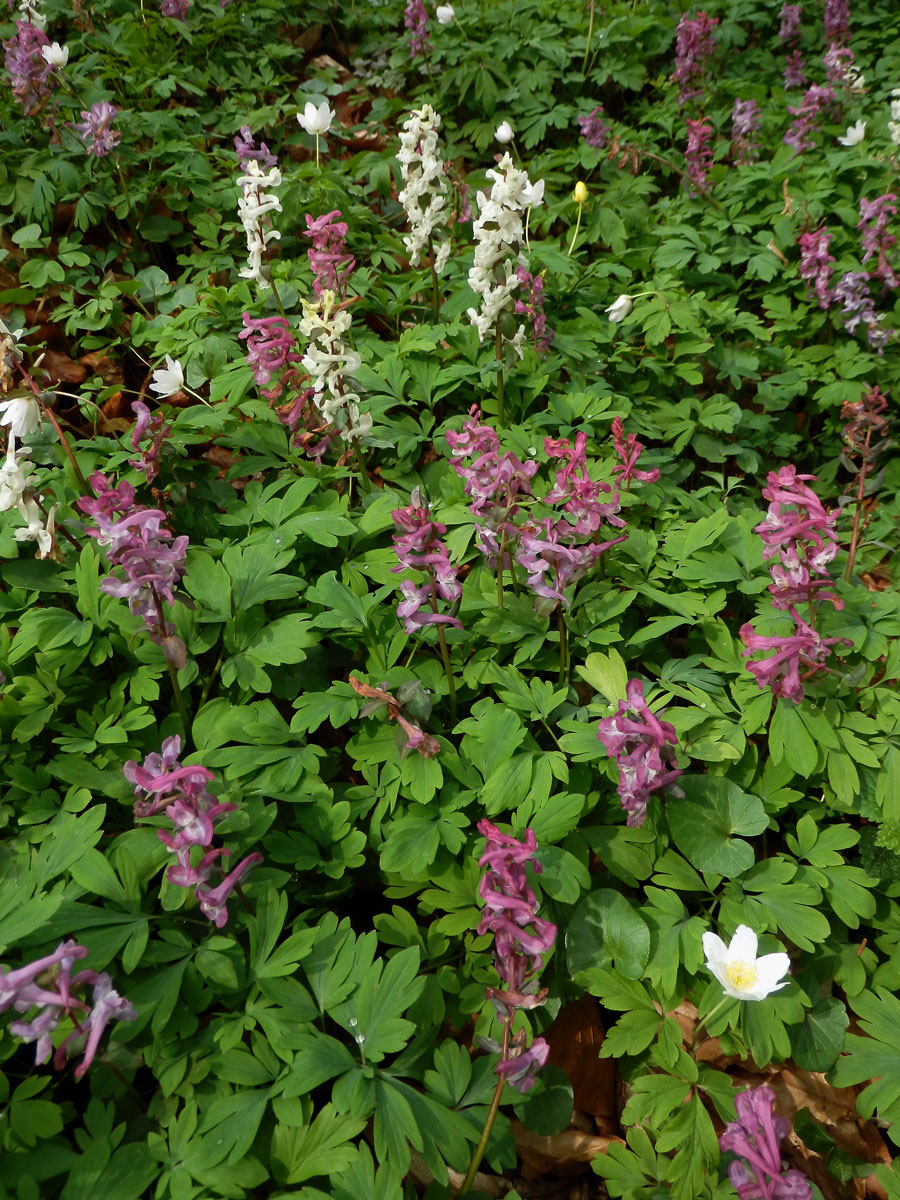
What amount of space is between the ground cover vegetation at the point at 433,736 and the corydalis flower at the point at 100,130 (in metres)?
0.05

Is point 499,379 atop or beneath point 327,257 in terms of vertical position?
beneath

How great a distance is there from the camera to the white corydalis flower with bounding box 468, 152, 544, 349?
272 centimetres

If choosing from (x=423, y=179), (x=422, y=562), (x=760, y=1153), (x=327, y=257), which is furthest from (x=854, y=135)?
(x=760, y=1153)

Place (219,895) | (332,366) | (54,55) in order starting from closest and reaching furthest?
1. (219,895)
2. (332,366)
3. (54,55)

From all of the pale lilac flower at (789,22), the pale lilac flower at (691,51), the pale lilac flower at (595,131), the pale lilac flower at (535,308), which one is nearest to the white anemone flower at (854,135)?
the pale lilac flower at (691,51)

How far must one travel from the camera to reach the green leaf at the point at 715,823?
6.54 feet

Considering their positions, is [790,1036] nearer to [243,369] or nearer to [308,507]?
[308,507]

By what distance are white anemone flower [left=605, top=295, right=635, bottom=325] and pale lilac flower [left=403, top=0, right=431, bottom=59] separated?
3.39 m

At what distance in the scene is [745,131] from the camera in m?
4.95

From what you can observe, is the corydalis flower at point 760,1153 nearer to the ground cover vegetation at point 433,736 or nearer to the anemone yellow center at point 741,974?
the ground cover vegetation at point 433,736

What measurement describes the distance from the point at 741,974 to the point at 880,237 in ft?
12.8

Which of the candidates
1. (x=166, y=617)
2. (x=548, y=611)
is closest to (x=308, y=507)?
(x=166, y=617)

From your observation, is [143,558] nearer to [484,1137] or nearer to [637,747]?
[637,747]

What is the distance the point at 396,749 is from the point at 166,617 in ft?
2.63
